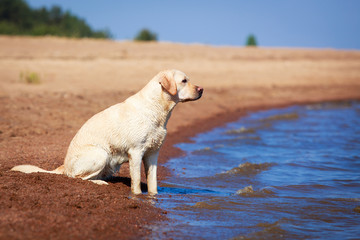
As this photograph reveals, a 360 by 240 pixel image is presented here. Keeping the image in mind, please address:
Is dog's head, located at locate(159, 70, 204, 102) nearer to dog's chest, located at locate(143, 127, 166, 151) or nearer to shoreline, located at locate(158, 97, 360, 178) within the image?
dog's chest, located at locate(143, 127, 166, 151)

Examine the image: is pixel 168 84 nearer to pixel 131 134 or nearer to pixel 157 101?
pixel 157 101

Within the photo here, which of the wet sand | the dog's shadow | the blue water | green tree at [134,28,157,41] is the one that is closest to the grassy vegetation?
green tree at [134,28,157,41]

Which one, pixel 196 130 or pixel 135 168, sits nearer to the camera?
pixel 135 168

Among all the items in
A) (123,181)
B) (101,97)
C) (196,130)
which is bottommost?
(123,181)

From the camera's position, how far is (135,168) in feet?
22.5

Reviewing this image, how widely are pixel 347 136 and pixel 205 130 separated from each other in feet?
15.4

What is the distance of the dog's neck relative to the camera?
22.5ft

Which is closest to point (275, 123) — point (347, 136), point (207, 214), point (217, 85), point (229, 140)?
point (347, 136)

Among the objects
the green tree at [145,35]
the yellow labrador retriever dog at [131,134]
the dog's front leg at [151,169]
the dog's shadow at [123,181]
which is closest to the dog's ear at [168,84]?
the yellow labrador retriever dog at [131,134]

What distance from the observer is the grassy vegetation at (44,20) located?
149 ft

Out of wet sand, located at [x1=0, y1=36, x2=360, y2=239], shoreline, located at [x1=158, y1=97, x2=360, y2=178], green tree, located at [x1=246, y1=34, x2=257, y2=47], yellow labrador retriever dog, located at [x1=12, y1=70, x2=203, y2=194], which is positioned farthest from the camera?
green tree, located at [x1=246, y1=34, x2=257, y2=47]

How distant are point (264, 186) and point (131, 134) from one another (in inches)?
121

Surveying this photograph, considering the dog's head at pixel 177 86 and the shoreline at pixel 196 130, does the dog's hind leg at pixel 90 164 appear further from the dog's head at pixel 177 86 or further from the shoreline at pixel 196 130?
the shoreline at pixel 196 130

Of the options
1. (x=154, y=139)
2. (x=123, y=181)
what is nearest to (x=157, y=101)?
(x=154, y=139)
